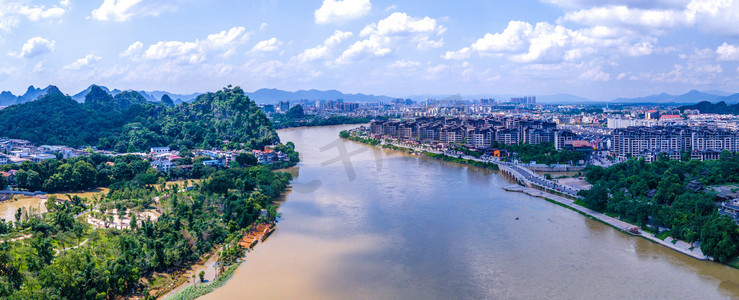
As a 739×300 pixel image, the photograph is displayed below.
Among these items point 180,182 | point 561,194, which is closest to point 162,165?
point 180,182

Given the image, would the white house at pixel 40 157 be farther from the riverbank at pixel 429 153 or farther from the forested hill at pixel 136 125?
the riverbank at pixel 429 153

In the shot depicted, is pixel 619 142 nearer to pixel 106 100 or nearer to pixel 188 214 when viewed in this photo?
pixel 188 214

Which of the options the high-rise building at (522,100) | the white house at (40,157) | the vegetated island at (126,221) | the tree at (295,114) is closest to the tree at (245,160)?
the vegetated island at (126,221)

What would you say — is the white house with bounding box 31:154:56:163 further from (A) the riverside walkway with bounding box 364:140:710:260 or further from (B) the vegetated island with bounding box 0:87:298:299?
(A) the riverside walkway with bounding box 364:140:710:260

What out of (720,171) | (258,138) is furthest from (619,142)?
(258,138)

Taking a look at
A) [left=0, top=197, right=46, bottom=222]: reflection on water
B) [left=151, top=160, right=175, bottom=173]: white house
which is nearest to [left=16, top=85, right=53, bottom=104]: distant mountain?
[left=151, top=160, right=175, bottom=173]: white house
